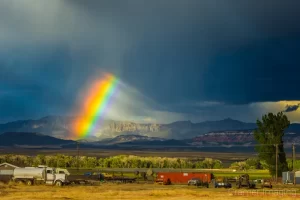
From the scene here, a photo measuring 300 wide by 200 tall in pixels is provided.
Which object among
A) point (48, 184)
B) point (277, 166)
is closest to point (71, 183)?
point (48, 184)

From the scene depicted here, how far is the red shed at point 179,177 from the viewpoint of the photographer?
10388 centimetres

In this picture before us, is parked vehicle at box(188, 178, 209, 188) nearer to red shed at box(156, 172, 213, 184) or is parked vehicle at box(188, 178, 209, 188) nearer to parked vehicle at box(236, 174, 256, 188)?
red shed at box(156, 172, 213, 184)

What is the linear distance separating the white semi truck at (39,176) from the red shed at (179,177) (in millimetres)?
19746

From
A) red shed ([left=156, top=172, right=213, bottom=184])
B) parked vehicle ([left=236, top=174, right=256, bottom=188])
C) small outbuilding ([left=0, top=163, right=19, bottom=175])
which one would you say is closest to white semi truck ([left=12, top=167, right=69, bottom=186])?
small outbuilding ([left=0, top=163, right=19, bottom=175])

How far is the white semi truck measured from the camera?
93250mm

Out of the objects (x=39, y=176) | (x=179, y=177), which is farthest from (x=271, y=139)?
(x=39, y=176)

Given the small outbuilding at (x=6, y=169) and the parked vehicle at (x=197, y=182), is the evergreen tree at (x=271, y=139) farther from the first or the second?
the small outbuilding at (x=6, y=169)

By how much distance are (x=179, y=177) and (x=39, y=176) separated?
28341mm

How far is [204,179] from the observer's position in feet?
340

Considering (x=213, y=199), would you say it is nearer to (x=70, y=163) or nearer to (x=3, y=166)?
(x=3, y=166)

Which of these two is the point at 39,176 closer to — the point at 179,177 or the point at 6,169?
the point at 6,169

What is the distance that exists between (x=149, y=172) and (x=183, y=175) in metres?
28.8

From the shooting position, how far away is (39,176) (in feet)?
311

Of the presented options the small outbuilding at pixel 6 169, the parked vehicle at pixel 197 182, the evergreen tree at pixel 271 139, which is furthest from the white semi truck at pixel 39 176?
the evergreen tree at pixel 271 139
